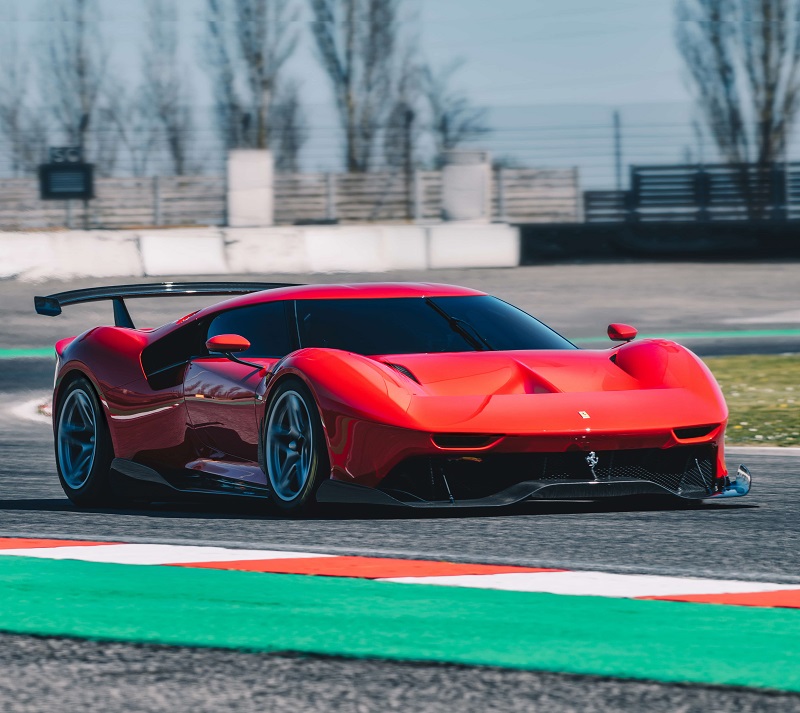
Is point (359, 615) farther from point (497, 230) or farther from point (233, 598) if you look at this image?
point (497, 230)

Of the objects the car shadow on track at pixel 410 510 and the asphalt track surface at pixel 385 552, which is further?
the car shadow on track at pixel 410 510

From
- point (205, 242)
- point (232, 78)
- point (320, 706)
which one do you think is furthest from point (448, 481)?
point (232, 78)

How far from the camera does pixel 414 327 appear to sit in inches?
297

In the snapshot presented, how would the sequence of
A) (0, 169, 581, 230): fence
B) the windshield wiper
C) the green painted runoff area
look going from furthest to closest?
1. (0, 169, 581, 230): fence
2. the windshield wiper
3. the green painted runoff area

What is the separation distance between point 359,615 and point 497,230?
25.3 meters

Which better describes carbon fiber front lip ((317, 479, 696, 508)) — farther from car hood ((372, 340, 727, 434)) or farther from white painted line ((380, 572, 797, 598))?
white painted line ((380, 572, 797, 598))

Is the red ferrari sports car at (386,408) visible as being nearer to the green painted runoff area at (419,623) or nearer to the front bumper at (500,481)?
the front bumper at (500,481)

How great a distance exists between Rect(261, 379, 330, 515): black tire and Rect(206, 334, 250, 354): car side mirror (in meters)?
0.26

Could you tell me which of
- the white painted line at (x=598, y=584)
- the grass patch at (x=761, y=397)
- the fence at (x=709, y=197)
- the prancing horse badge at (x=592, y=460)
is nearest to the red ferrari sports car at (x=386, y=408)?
the prancing horse badge at (x=592, y=460)

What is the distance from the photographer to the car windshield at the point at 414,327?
7426 mm

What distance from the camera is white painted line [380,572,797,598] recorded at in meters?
5.03

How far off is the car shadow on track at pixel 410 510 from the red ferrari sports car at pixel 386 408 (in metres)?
0.11

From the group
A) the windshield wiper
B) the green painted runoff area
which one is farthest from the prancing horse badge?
the green painted runoff area

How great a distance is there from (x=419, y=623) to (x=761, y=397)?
10.8m
